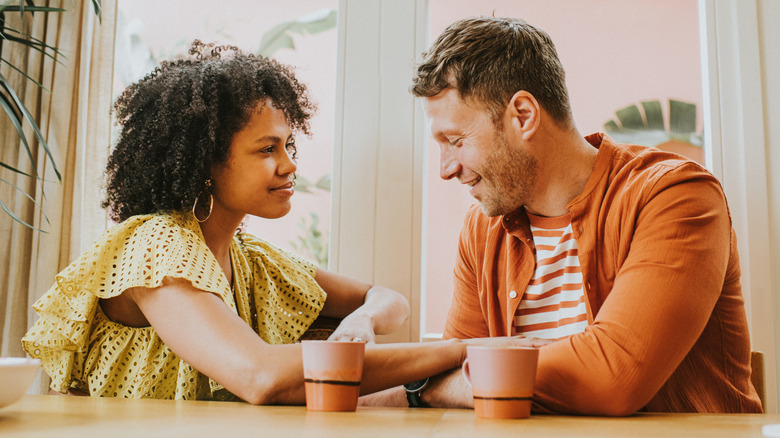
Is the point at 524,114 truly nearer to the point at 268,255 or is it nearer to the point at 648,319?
the point at 648,319

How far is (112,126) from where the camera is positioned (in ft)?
7.27

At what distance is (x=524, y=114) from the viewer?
1516 mm

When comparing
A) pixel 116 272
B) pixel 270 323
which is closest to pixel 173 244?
pixel 116 272

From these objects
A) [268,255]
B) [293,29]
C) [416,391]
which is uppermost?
[293,29]

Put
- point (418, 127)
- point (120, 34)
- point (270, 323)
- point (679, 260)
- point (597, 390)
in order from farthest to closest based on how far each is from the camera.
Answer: point (120, 34) → point (418, 127) → point (270, 323) → point (679, 260) → point (597, 390)

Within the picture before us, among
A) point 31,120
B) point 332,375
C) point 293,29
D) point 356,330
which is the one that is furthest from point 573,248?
point 31,120

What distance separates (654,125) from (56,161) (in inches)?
72.5

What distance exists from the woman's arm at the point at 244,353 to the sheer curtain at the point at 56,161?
93 centimetres

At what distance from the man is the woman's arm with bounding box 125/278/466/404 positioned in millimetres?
52

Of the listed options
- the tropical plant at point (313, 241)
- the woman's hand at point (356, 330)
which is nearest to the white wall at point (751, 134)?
the woman's hand at point (356, 330)

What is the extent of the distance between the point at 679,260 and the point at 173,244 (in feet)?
3.07

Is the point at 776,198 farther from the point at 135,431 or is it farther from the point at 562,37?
the point at 135,431

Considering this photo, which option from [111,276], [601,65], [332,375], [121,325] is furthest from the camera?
[601,65]

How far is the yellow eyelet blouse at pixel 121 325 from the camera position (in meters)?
1.31
